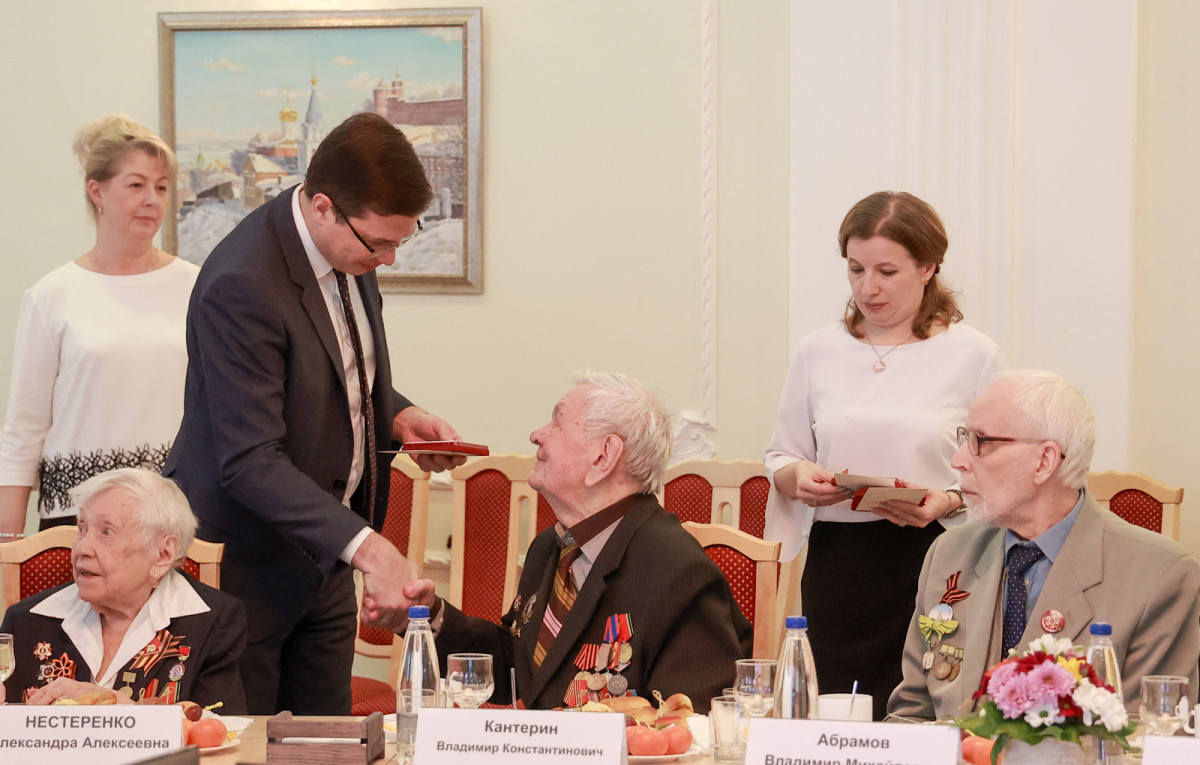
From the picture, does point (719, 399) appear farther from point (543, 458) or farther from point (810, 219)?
point (543, 458)

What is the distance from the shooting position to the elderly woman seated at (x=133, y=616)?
97.7 inches

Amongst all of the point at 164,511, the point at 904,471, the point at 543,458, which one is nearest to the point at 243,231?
the point at 164,511

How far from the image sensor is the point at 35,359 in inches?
144

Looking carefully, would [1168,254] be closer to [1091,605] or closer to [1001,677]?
[1091,605]

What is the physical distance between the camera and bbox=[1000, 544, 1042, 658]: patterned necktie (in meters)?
2.32

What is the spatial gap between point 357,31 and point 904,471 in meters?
2.99

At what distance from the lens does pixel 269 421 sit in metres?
2.55

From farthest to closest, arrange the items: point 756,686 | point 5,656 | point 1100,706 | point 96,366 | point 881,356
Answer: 1. point 96,366
2. point 881,356
3. point 5,656
4. point 756,686
5. point 1100,706

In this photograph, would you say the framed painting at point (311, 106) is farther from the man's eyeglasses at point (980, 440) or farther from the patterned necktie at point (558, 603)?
the man's eyeglasses at point (980, 440)

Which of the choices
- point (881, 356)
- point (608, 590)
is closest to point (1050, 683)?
point (608, 590)

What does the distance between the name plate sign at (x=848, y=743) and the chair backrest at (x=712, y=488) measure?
264 cm

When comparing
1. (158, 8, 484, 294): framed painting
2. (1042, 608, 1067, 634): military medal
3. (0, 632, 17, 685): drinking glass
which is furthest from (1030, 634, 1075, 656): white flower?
(158, 8, 484, 294): framed painting

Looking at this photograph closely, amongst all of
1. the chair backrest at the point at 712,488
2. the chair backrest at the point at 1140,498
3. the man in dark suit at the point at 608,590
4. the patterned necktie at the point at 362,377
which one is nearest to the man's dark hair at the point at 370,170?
the patterned necktie at the point at 362,377

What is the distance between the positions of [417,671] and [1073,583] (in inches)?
46.5
